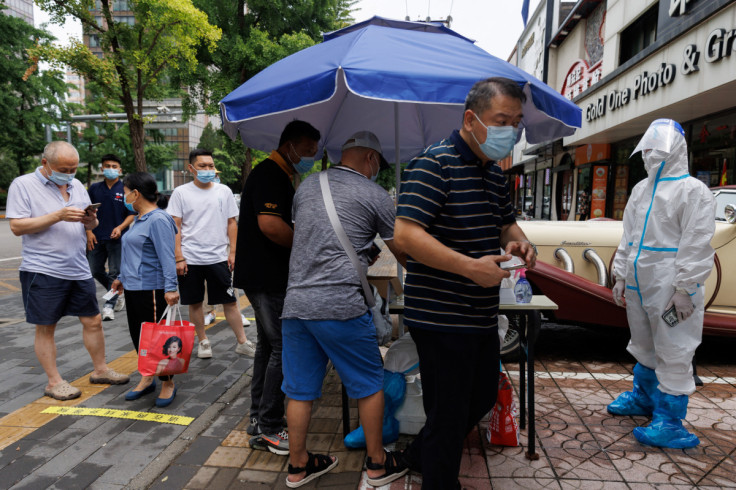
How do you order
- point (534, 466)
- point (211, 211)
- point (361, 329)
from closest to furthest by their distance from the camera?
point (361, 329), point (534, 466), point (211, 211)

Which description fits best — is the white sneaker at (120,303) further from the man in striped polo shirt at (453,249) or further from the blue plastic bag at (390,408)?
the man in striped polo shirt at (453,249)

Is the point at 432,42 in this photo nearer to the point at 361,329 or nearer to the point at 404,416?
the point at 361,329

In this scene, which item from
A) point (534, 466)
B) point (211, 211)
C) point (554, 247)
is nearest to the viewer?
point (534, 466)

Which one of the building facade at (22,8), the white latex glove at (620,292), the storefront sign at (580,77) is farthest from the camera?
the building facade at (22,8)

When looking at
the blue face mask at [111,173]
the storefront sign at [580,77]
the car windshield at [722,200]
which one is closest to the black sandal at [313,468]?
the car windshield at [722,200]

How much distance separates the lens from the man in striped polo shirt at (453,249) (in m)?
1.92

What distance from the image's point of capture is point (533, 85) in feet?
9.20

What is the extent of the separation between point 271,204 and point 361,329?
0.91 m

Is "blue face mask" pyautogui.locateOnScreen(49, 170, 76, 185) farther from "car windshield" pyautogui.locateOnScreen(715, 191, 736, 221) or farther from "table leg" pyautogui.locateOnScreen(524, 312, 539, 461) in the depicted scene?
"car windshield" pyautogui.locateOnScreen(715, 191, 736, 221)

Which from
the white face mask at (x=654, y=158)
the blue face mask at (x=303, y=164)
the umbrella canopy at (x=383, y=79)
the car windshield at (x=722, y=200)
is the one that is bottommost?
the car windshield at (x=722, y=200)

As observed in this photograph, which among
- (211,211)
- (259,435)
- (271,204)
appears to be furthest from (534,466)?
(211,211)

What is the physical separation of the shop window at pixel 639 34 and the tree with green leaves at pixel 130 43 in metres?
11.0

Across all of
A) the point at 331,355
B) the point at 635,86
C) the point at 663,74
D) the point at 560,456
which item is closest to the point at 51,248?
the point at 331,355

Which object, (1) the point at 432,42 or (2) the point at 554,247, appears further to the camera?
(2) the point at 554,247
